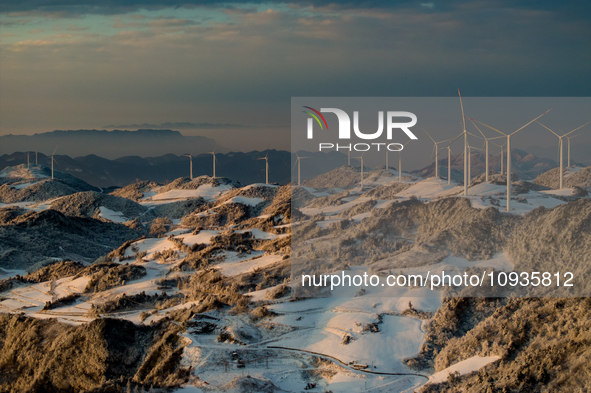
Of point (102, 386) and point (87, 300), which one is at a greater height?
point (102, 386)

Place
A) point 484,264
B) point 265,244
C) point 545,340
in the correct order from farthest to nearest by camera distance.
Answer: point 265,244 → point 484,264 → point 545,340

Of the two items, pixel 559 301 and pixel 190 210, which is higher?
pixel 559 301

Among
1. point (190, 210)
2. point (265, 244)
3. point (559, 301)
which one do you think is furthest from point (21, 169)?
point (559, 301)

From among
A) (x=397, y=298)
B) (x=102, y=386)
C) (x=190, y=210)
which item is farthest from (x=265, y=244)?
(x=190, y=210)

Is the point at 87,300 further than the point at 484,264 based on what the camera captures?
Yes

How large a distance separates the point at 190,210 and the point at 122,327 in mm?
61442

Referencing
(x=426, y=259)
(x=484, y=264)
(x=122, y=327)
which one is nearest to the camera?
(x=122, y=327)

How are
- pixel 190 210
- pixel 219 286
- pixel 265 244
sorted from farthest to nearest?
pixel 190 210, pixel 265 244, pixel 219 286

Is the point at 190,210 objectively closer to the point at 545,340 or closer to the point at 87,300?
the point at 87,300

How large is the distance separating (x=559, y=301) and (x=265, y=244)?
26.1 metres

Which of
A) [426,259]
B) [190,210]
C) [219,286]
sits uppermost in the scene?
[426,259]

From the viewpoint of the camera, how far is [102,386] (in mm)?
17031

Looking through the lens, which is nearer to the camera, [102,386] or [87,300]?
[102,386]

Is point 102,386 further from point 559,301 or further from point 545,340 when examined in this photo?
point 559,301
